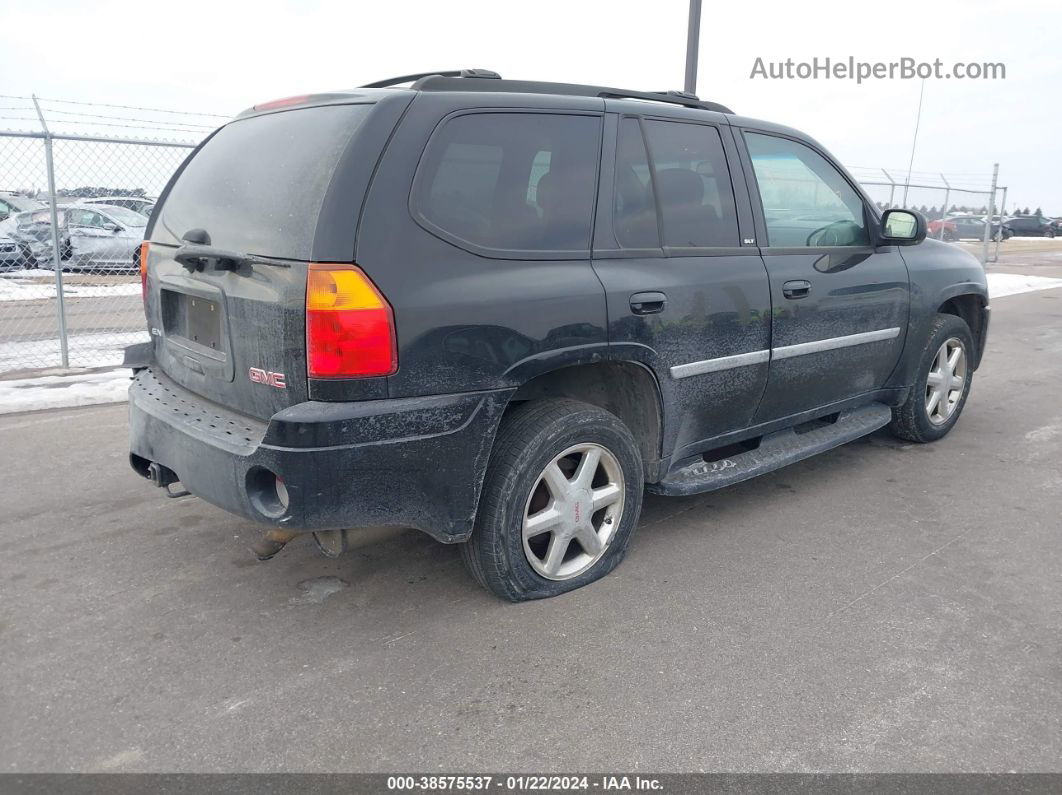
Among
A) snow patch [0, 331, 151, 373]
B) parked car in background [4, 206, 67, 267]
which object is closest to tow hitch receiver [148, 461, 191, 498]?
snow patch [0, 331, 151, 373]

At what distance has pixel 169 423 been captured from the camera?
3.19 m

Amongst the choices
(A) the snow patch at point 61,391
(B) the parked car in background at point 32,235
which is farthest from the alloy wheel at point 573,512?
(B) the parked car in background at point 32,235

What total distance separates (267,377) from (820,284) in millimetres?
2680

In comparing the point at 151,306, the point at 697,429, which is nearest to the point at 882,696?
the point at 697,429

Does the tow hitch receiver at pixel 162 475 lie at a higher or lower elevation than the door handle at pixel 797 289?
lower

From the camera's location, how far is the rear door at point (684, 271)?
11.2 feet

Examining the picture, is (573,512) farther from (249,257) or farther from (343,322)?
(249,257)

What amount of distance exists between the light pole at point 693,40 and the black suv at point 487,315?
5.89 m

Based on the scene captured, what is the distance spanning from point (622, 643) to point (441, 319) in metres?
1.30

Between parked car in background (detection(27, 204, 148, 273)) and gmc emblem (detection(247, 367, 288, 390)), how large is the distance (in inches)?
266

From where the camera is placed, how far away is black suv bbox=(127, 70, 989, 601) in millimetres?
2771

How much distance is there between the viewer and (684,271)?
3604 mm

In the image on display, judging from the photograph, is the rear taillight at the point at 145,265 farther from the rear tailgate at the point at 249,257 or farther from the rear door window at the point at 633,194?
the rear door window at the point at 633,194

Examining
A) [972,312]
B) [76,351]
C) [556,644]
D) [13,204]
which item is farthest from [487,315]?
[13,204]
